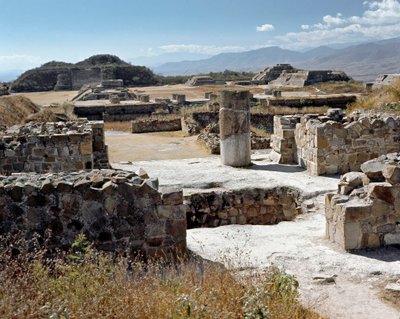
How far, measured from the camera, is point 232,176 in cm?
1107

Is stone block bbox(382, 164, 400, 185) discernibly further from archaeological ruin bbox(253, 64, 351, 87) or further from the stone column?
archaeological ruin bbox(253, 64, 351, 87)

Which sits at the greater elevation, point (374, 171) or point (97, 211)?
point (374, 171)

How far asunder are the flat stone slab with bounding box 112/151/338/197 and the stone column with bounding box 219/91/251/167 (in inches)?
12.0

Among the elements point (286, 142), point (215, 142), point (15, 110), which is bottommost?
point (215, 142)

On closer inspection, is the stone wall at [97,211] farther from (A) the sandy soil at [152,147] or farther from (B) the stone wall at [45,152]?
(A) the sandy soil at [152,147]

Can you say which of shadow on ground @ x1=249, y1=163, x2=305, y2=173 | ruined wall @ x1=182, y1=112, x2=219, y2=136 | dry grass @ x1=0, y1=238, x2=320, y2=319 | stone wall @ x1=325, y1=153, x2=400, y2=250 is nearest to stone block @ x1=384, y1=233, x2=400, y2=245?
stone wall @ x1=325, y1=153, x2=400, y2=250

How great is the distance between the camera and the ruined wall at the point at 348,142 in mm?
10956

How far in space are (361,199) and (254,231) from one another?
1.68 m

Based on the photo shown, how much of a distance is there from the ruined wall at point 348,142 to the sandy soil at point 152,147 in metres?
5.65

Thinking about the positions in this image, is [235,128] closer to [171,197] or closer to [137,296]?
[171,197]

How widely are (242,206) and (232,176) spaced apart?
1299 millimetres

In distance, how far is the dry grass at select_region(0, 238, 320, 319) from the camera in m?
3.98

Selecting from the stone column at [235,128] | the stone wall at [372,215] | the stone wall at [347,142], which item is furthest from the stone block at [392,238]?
the stone column at [235,128]

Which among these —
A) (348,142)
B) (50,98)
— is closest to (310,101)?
(348,142)
